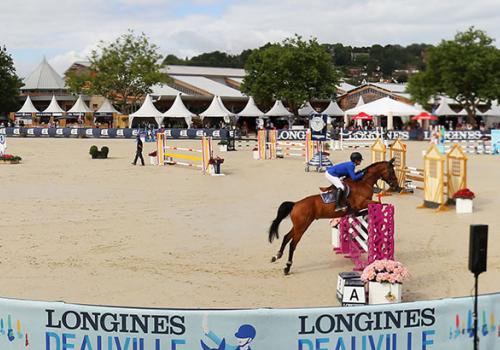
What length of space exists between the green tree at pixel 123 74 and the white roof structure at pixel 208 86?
4587 mm

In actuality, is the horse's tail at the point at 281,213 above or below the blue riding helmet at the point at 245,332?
above

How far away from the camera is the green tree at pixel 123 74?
265 feet

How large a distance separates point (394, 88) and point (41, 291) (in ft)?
221

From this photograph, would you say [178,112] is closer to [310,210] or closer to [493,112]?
[493,112]

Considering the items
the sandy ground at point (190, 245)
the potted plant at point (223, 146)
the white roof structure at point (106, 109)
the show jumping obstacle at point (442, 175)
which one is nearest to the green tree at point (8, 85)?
the white roof structure at point (106, 109)

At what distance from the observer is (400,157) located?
23.0 m

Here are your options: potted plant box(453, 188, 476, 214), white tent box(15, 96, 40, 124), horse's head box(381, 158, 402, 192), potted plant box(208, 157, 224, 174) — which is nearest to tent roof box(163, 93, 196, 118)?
white tent box(15, 96, 40, 124)

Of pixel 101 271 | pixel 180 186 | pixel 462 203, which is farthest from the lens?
pixel 180 186

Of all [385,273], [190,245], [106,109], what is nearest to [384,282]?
[385,273]

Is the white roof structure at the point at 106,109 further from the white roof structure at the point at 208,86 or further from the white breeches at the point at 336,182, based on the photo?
the white breeches at the point at 336,182

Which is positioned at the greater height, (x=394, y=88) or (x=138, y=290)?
(x=394, y=88)

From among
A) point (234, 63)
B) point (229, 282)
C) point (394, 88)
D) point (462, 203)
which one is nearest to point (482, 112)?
point (394, 88)

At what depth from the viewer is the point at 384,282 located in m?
9.34

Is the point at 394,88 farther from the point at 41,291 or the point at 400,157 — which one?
the point at 41,291
